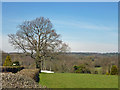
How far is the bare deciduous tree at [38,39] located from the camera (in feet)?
35.7

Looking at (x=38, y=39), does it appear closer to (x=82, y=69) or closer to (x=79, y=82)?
(x=82, y=69)

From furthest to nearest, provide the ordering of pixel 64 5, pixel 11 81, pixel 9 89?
pixel 64 5, pixel 11 81, pixel 9 89

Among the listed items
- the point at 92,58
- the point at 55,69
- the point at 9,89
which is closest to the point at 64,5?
the point at 9,89

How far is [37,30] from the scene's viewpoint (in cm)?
1098

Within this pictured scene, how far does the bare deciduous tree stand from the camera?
10.9 m

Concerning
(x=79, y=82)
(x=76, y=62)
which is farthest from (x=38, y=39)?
(x=79, y=82)

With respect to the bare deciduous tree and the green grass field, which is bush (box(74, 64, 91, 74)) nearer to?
the bare deciduous tree

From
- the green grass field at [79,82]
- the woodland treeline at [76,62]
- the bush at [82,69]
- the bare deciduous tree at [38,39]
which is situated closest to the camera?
the green grass field at [79,82]

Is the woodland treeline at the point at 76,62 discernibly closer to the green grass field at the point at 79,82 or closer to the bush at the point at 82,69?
the bush at the point at 82,69

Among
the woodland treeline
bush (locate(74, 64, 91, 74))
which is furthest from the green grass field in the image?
the woodland treeline

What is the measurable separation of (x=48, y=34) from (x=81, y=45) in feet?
14.7

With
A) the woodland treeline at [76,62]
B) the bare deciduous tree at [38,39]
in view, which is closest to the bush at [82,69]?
the woodland treeline at [76,62]

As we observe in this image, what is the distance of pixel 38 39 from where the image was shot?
11109 millimetres

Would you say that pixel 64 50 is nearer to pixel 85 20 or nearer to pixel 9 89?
pixel 85 20
